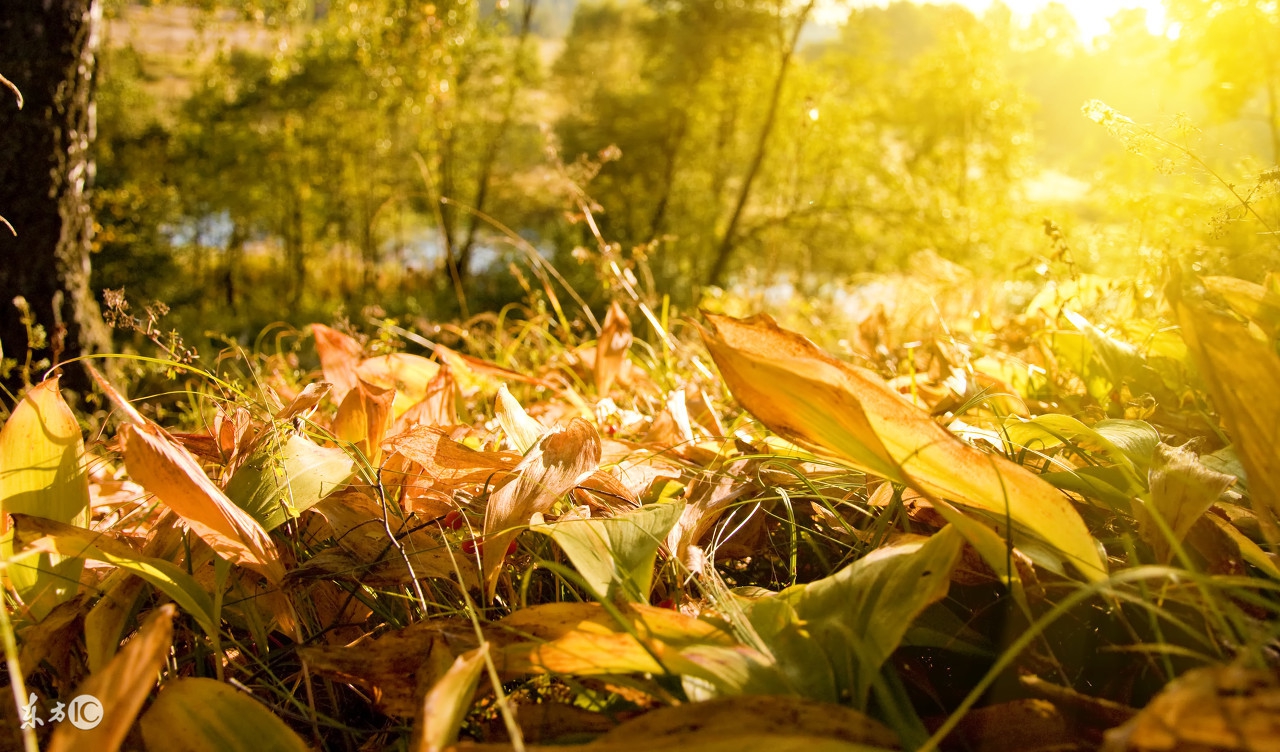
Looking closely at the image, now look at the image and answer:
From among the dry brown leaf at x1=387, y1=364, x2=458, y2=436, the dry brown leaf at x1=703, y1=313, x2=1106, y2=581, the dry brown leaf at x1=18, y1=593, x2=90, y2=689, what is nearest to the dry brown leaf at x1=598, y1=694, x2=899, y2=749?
the dry brown leaf at x1=703, y1=313, x2=1106, y2=581

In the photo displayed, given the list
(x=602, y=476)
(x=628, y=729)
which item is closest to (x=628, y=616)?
(x=628, y=729)

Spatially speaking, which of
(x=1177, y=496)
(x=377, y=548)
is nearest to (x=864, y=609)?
(x=1177, y=496)

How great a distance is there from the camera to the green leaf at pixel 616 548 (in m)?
0.48

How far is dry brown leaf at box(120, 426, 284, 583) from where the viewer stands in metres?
0.49

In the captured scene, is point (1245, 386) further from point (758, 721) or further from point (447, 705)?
point (447, 705)

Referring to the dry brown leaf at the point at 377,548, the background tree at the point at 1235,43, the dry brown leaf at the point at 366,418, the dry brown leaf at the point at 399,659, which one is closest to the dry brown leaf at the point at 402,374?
the dry brown leaf at the point at 366,418

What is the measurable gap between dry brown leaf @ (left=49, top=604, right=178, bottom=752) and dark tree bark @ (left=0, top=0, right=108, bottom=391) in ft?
5.65

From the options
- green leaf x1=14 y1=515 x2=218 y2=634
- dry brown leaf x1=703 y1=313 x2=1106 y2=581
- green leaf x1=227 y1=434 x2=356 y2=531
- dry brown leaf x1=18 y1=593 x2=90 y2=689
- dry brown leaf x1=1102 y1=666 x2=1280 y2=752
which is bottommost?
dry brown leaf x1=18 y1=593 x2=90 y2=689

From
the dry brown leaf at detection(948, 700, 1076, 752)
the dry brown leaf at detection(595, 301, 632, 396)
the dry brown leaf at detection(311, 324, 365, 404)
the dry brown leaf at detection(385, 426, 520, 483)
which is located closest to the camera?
the dry brown leaf at detection(948, 700, 1076, 752)

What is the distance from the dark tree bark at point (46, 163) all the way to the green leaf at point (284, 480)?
5.13 feet

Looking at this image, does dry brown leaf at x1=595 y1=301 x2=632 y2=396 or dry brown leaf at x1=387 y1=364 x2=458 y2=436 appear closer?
dry brown leaf at x1=387 y1=364 x2=458 y2=436

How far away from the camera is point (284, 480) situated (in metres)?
0.56

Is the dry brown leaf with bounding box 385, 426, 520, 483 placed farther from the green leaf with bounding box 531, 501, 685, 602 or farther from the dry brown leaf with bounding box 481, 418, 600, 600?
the green leaf with bounding box 531, 501, 685, 602

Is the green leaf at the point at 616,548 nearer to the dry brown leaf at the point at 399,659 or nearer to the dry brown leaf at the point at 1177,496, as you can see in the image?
the dry brown leaf at the point at 399,659
